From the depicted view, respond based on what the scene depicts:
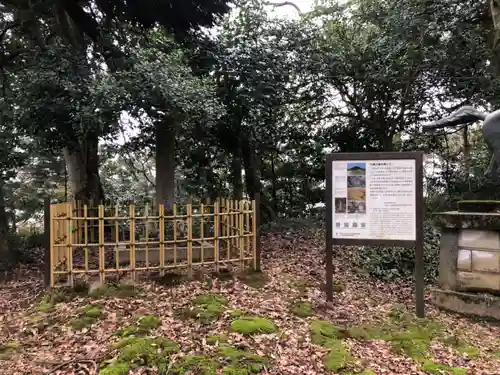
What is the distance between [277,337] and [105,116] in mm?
4385

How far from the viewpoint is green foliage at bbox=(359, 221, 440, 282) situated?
23.9 feet

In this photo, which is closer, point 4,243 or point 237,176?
point 4,243

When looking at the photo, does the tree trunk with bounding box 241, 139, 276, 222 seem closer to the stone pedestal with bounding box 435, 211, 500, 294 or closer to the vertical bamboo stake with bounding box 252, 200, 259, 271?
the vertical bamboo stake with bounding box 252, 200, 259, 271

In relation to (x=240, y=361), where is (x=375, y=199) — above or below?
above

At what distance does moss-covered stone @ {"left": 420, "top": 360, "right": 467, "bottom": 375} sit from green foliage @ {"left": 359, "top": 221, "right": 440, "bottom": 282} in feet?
10.6

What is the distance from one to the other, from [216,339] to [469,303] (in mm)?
3726

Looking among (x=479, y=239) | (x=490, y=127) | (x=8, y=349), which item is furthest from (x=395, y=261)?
(x=8, y=349)

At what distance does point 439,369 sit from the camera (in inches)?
154

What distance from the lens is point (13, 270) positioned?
7.22 m

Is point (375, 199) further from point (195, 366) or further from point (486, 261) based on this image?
point (195, 366)

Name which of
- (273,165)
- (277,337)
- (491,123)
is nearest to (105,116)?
(277,337)

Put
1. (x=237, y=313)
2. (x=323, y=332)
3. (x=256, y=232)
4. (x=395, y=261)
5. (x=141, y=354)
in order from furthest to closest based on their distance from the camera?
(x=395, y=261) < (x=256, y=232) < (x=237, y=313) < (x=323, y=332) < (x=141, y=354)

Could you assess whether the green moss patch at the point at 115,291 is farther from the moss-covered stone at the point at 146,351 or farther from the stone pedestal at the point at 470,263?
the stone pedestal at the point at 470,263

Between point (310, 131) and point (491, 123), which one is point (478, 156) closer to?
point (310, 131)
